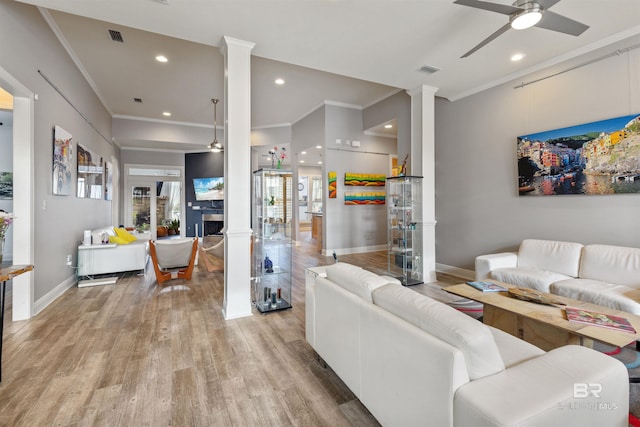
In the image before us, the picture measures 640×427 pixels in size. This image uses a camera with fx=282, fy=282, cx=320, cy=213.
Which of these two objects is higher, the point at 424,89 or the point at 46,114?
the point at 424,89

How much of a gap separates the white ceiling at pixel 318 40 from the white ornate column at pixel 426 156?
0.26 metres

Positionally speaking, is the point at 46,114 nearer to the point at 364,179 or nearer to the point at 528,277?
the point at 364,179

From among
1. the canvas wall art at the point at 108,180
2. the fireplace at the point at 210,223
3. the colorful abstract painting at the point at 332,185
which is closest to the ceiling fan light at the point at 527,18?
the colorful abstract painting at the point at 332,185

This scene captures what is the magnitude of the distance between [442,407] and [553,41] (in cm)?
413

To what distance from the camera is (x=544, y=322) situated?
1978 mm

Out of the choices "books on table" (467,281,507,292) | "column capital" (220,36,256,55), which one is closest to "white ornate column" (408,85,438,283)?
"books on table" (467,281,507,292)

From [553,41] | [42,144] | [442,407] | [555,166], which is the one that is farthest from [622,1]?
[42,144]

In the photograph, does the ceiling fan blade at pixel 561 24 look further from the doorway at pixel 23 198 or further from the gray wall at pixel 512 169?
the doorway at pixel 23 198

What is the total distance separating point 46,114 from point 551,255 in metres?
6.40

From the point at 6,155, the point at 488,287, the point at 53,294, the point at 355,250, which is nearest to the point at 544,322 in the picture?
the point at 488,287

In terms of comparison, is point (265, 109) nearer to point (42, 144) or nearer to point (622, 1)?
point (42, 144)

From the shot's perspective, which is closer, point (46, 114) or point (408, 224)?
point (46, 114)

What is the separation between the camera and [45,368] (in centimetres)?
213

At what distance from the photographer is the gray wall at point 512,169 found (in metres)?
3.16
